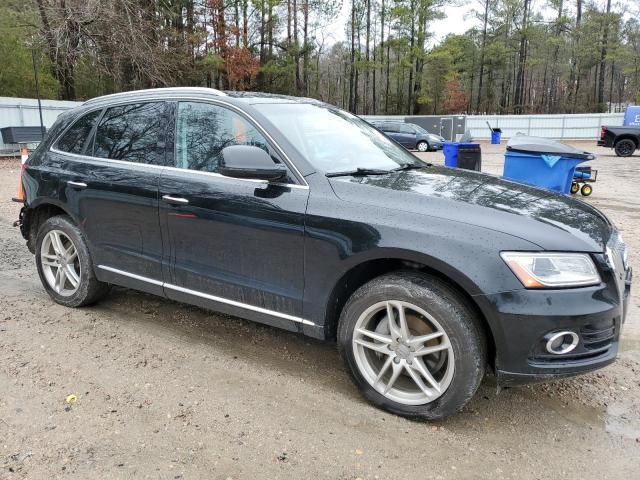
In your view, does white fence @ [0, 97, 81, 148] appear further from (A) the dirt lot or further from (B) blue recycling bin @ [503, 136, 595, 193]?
(A) the dirt lot

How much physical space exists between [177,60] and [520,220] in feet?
89.2

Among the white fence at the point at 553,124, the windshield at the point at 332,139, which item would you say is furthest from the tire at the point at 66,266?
the white fence at the point at 553,124

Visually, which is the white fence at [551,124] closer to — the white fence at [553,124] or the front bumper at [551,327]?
the white fence at [553,124]

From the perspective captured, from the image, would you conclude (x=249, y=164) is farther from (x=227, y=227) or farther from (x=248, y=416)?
(x=248, y=416)

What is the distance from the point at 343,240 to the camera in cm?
292

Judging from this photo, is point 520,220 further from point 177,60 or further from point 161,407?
point 177,60

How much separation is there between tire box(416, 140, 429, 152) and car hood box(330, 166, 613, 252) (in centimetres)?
2277

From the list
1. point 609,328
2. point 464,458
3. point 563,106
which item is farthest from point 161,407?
point 563,106

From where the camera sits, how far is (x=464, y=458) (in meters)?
2.61

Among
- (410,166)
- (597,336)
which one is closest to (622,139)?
(410,166)

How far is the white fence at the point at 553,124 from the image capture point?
34.7 m

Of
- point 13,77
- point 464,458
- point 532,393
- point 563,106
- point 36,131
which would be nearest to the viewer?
point 464,458

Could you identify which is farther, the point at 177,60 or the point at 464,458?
the point at 177,60

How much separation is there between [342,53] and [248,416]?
58845 mm
